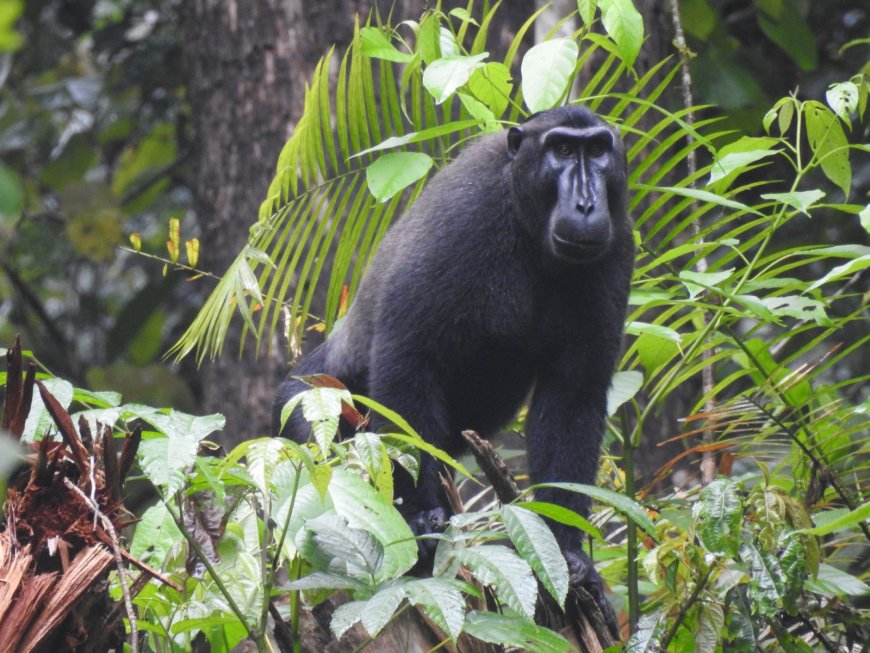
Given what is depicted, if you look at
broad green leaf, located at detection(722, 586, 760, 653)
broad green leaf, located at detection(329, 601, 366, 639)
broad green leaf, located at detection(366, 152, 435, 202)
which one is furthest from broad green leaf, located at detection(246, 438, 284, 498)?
broad green leaf, located at detection(722, 586, 760, 653)

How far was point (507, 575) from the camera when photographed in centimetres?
204

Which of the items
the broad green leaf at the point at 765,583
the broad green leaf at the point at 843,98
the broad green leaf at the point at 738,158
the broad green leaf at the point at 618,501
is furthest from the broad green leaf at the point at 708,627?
the broad green leaf at the point at 843,98

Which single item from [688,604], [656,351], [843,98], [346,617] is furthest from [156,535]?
[843,98]

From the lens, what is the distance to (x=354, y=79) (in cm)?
365

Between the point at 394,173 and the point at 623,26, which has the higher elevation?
the point at 623,26

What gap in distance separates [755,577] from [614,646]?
0.43 m

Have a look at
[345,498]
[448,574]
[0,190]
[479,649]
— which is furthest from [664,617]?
[0,190]

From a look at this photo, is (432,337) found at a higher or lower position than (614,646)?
higher

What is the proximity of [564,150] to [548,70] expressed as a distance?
0.75m

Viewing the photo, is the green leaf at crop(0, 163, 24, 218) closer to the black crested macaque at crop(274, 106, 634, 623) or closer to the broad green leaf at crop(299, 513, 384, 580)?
the broad green leaf at crop(299, 513, 384, 580)

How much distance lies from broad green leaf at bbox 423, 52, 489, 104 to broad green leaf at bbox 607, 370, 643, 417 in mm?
1139

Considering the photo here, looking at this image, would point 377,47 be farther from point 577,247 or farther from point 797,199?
point 797,199

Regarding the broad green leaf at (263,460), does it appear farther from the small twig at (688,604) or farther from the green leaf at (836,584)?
the green leaf at (836,584)

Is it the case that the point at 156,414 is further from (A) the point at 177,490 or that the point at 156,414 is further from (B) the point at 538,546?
(B) the point at 538,546
